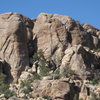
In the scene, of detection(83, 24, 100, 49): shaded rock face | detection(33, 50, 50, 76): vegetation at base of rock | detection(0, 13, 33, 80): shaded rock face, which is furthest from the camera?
detection(83, 24, 100, 49): shaded rock face

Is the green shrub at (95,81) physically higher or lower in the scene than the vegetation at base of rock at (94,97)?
higher

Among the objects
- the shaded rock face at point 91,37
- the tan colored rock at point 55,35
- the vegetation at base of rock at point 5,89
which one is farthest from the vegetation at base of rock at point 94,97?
the shaded rock face at point 91,37

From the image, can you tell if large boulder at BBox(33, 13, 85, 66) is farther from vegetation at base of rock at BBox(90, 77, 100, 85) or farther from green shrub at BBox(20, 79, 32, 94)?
green shrub at BBox(20, 79, 32, 94)

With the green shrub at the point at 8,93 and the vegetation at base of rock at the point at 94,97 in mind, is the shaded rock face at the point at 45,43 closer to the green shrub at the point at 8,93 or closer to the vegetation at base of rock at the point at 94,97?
the green shrub at the point at 8,93

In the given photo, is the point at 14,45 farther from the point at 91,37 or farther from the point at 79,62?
the point at 91,37

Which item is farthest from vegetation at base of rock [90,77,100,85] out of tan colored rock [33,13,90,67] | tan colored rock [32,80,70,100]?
tan colored rock [33,13,90,67]

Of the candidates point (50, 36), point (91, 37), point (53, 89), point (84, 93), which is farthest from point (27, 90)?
point (91, 37)

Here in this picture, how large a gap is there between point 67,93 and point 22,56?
12194mm

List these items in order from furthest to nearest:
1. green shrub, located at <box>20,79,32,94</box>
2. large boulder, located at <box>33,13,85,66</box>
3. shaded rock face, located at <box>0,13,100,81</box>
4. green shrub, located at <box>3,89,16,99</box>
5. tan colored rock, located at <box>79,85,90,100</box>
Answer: large boulder, located at <box>33,13,85,66</box> < shaded rock face, located at <box>0,13,100,81</box> < tan colored rock, located at <box>79,85,90,100</box> < green shrub, located at <box>20,79,32,94</box> < green shrub, located at <box>3,89,16,99</box>

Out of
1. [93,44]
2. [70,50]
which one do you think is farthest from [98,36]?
[70,50]

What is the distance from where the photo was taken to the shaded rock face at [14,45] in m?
91.8

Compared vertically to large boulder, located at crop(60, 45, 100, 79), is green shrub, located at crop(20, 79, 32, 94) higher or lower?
lower

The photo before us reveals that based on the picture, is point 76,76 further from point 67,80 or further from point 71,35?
point 71,35

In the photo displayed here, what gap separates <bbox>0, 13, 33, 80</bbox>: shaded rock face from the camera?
301ft
